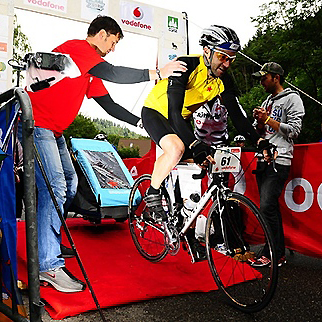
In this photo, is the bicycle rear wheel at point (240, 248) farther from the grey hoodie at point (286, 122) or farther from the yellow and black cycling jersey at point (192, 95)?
the grey hoodie at point (286, 122)

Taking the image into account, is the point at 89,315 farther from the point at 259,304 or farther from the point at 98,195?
the point at 98,195

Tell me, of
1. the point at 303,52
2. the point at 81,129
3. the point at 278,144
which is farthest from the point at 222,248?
the point at 303,52

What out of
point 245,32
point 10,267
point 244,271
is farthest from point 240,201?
point 245,32

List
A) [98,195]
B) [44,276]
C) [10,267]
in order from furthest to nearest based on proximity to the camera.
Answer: [98,195] < [44,276] < [10,267]

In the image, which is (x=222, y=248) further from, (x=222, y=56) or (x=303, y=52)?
(x=303, y=52)

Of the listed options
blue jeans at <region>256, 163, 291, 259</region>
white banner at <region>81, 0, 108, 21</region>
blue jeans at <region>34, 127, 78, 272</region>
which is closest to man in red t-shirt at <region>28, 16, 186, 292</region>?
blue jeans at <region>34, 127, 78, 272</region>

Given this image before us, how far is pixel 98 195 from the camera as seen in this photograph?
3.99 metres

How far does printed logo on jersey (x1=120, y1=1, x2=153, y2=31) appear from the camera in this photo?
5565 mm

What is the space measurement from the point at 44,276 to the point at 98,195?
1.46 metres

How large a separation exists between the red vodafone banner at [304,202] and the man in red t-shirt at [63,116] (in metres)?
1.43

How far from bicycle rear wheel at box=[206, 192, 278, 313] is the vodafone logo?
3930 mm

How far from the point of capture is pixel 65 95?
3066 millimetres

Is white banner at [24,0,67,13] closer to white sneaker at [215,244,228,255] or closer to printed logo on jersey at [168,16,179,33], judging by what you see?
printed logo on jersey at [168,16,179,33]

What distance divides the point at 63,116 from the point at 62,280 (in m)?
1.19
